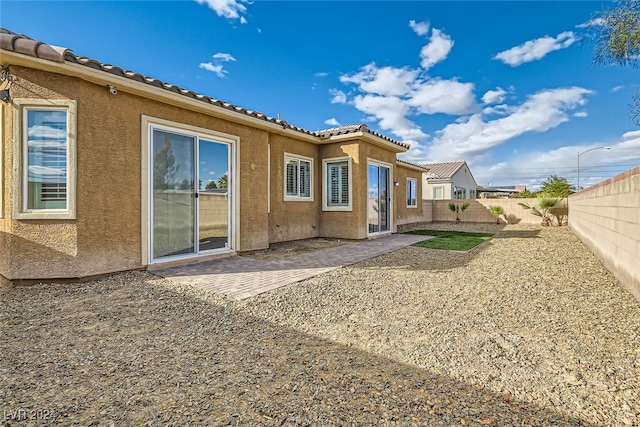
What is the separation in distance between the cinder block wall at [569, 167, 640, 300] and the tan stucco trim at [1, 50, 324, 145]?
27.5 ft

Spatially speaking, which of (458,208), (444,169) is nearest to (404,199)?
(458,208)

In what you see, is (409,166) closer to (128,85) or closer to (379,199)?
(379,199)

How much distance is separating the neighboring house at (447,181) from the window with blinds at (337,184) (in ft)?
69.6

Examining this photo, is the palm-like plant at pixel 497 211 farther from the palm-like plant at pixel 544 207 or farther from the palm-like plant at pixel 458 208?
the palm-like plant at pixel 458 208

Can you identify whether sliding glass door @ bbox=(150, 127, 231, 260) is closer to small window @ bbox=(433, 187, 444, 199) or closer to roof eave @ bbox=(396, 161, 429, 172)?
roof eave @ bbox=(396, 161, 429, 172)

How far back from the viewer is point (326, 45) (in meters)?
14.5

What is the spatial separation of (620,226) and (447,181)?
83.2ft

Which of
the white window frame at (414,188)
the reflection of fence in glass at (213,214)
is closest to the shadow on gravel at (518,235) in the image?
the white window frame at (414,188)

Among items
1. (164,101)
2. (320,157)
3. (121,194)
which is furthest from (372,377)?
(320,157)

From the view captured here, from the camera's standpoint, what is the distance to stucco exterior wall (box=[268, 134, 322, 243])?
34.5ft

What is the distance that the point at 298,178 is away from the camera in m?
11.5

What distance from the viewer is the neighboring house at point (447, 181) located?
98.8ft

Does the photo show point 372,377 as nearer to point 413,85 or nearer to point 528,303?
point 528,303

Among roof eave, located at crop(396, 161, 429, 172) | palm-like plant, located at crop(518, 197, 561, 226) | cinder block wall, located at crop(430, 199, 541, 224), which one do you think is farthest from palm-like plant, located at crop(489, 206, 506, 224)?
roof eave, located at crop(396, 161, 429, 172)
